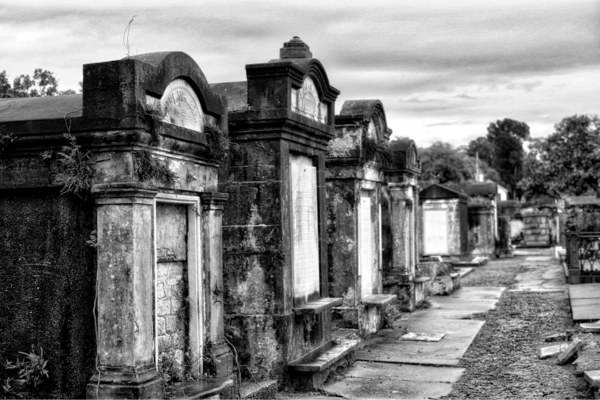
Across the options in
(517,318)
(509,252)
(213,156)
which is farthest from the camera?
(509,252)

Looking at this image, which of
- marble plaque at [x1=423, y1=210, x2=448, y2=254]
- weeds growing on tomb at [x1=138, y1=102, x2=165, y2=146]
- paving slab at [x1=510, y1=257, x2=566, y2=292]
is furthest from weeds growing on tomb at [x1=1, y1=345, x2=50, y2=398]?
marble plaque at [x1=423, y1=210, x2=448, y2=254]

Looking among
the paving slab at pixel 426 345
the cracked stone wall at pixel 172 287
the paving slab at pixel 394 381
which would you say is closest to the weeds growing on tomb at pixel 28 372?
the cracked stone wall at pixel 172 287

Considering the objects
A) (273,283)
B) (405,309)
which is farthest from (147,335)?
(405,309)

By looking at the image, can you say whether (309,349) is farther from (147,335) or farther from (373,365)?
(147,335)

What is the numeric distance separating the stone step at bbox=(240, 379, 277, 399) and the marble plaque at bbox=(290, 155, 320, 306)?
3.61ft

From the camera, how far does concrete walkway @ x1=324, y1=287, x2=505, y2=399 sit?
8258 millimetres

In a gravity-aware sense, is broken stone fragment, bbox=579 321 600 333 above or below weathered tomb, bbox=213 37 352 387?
below

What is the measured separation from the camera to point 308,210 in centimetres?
894

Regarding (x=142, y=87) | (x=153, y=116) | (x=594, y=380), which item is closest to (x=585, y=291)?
(x=594, y=380)

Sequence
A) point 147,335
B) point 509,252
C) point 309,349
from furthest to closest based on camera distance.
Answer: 1. point 509,252
2. point 309,349
3. point 147,335

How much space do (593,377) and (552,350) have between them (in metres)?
2.65

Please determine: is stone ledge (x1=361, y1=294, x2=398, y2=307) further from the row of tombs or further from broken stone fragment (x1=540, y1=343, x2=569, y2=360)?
broken stone fragment (x1=540, y1=343, x2=569, y2=360)

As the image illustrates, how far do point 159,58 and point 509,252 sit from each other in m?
28.5

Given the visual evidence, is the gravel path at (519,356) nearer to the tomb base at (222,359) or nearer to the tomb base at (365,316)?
the tomb base at (365,316)
